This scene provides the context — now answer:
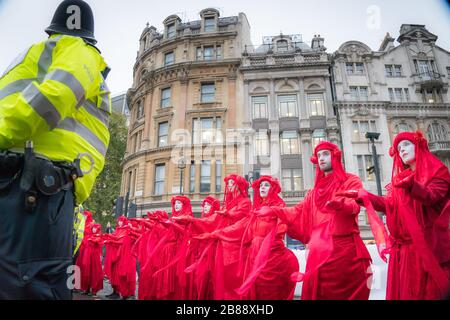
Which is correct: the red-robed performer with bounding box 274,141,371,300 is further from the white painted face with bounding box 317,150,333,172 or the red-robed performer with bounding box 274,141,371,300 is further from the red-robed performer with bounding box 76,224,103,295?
the red-robed performer with bounding box 76,224,103,295

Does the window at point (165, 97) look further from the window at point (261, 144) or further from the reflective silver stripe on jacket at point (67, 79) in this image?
the reflective silver stripe on jacket at point (67, 79)

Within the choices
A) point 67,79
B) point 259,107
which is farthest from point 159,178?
point 67,79

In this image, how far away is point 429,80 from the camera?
22.2m

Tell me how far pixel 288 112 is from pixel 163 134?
10872 mm

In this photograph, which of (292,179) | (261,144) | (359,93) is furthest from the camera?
(359,93)

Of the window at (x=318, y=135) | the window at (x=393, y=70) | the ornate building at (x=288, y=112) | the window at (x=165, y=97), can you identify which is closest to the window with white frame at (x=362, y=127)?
the ornate building at (x=288, y=112)

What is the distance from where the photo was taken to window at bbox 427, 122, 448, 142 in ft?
68.1

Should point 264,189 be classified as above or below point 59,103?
above

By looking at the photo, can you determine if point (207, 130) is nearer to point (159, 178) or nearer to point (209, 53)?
point (159, 178)

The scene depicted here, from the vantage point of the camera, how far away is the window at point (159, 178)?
2203 centimetres

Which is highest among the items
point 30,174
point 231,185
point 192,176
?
point 192,176

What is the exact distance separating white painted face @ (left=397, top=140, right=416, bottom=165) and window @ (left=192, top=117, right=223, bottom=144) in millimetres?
18854

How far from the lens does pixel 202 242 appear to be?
17.9 ft

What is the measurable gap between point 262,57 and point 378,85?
10.2 meters
